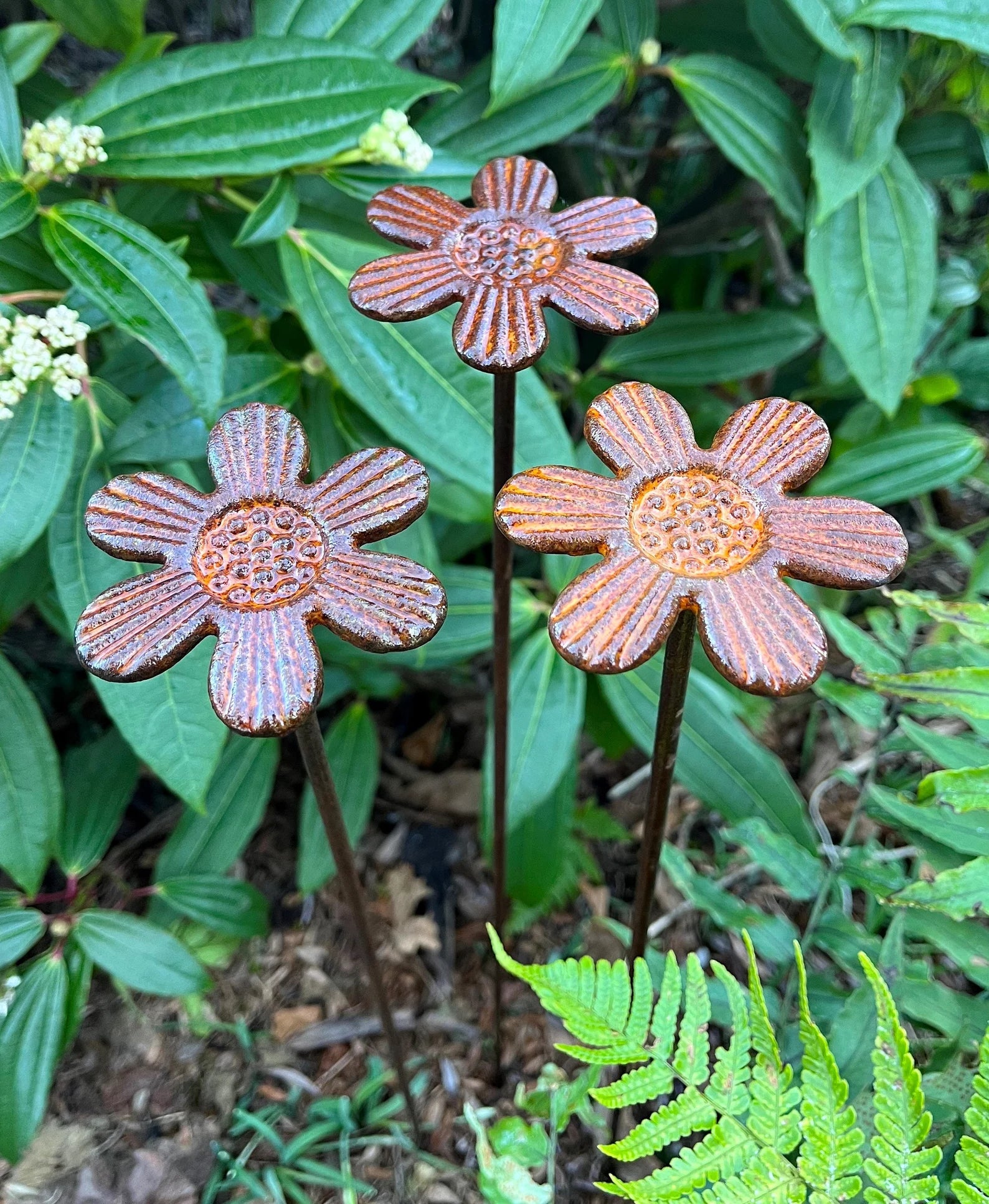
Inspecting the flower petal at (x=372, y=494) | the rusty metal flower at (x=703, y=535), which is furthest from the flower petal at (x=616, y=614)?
the flower petal at (x=372, y=494)

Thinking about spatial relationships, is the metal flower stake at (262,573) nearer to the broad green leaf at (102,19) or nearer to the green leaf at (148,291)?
the green leaf at (148,291)

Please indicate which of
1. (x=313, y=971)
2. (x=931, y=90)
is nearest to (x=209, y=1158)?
(x=313, y=971)

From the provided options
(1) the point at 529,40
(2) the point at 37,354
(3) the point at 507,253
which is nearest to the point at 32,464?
(2) the point at 37,354

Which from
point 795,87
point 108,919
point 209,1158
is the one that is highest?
point 795,87

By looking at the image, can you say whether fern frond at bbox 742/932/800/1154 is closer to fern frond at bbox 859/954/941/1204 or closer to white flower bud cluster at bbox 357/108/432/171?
fern frond at bbox 859/954/941/1204

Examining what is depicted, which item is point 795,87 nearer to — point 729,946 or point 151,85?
point 151,85
